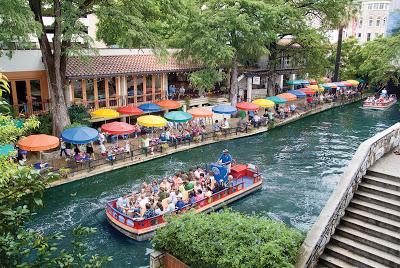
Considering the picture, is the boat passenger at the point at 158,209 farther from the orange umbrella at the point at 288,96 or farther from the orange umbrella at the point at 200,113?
the orange umbrella at the point at 288,96

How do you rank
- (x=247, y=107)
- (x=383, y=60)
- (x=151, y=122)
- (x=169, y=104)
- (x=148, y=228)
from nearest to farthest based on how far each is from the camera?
1. (x=148, y=228)
2. (x=151, y=122)
3. (x=169, y=104)
4. (x=247, y=107)
5. (x=383, y=60)

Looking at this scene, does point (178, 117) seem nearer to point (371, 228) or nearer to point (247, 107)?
point (247, 107)

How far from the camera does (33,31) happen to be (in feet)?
70.1

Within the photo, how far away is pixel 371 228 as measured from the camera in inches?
418

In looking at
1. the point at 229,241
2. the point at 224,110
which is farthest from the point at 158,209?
the point at 224,110

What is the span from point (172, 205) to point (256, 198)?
5814 mm

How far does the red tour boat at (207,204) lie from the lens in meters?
16.8

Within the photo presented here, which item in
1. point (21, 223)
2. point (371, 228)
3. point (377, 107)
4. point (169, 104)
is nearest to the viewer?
point (21, 223)

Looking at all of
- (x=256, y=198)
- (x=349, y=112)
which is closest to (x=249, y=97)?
(x=349, y=112)

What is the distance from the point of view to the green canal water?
17.7m

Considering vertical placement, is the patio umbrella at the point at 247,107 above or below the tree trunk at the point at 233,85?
below

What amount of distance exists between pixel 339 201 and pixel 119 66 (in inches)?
994

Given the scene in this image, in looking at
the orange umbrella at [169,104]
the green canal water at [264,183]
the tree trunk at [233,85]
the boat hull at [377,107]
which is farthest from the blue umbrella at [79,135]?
the boat hull at [377,107]

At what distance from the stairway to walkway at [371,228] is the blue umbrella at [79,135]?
16.4m
